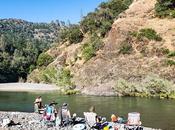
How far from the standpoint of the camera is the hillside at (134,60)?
86625 mm

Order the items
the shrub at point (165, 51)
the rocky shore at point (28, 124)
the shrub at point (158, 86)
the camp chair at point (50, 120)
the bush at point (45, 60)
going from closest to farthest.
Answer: the rocky shore at point (28, 124), the camp chair at point (50, 120), the shrub at point (158, 86), the shrub at point (165, 51), the bush at point (45, 60)

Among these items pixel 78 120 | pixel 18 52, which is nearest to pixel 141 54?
pixel 78 120

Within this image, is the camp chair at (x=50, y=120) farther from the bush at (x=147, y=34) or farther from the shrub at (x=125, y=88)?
the bush at (x=147, y=34)

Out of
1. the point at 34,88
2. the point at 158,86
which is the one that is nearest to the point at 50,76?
the point at 34,88

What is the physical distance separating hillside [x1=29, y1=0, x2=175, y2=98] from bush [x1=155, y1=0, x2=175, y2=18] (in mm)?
1421

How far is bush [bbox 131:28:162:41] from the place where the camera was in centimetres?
10638

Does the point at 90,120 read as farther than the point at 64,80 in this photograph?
No

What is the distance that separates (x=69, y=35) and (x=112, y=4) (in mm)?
19274

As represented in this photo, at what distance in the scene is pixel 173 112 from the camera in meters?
56.7

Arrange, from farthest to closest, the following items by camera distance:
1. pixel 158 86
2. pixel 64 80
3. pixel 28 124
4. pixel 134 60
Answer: pixel 64 80 < pixel 134 60 < pixel 158 86 < pixel 28 124

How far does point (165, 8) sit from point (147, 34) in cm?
1278

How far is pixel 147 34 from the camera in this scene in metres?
108

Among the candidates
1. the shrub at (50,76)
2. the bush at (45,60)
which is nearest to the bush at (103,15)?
the bush at (45,60)

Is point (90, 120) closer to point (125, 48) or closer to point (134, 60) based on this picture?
point (134, 60)
